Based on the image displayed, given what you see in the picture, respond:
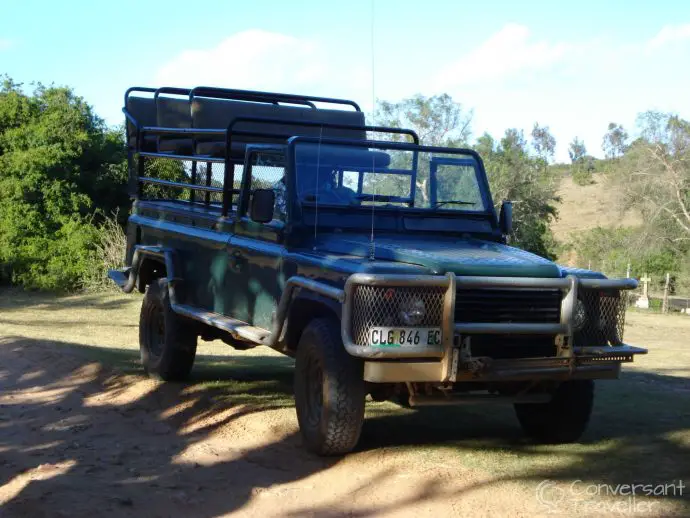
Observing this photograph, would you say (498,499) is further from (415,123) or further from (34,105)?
(415,123)

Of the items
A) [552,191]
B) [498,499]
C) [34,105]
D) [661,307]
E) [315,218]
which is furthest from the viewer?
[552,191]

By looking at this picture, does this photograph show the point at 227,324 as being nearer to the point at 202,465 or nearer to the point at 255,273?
the point at 255,273

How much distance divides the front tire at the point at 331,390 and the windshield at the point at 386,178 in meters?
1.24

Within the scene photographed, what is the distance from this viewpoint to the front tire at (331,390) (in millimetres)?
5613

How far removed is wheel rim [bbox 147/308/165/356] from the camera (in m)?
8.80

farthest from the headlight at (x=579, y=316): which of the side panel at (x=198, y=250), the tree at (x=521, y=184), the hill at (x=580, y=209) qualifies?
the hill at (x=580, y=209)

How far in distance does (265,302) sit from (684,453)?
9.68ft

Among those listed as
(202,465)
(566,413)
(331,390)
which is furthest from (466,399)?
(202,465)

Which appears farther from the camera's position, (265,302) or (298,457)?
(265,302)

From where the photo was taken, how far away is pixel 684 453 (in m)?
5.99

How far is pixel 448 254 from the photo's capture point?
234 inches

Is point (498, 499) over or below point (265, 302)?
below

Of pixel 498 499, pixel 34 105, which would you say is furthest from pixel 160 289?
pixel 34 105

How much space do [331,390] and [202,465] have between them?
0.99 meters
